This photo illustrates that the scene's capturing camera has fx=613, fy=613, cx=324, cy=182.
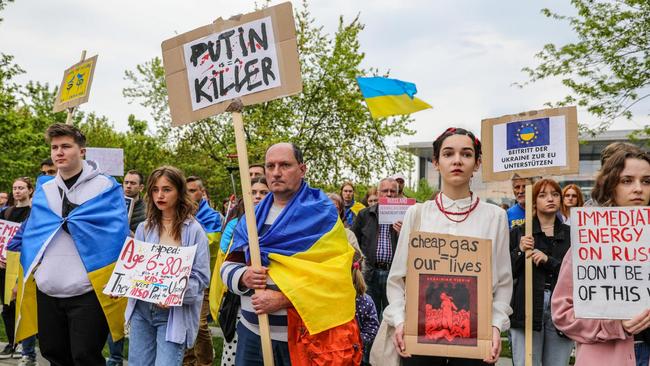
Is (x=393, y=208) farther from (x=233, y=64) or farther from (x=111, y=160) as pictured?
(x=233, y=64)

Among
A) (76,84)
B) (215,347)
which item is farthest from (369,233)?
(76,84)

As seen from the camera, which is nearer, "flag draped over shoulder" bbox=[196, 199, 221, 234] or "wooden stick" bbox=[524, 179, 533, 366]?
"wooden stick" bbox=[524, 179, 533, 366]

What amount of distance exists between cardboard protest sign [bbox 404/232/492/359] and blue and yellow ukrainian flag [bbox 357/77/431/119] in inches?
291

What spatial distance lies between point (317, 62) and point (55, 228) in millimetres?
16172

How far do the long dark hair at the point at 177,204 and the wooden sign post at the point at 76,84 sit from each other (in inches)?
90.8

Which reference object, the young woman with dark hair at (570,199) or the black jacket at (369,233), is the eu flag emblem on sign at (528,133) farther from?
the black jacket at (369,233)

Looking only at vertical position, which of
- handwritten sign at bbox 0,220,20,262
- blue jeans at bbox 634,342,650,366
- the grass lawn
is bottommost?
the grass lawn

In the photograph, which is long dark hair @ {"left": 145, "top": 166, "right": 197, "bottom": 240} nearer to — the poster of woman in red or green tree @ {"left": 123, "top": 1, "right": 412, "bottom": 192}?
the poster of woman in red

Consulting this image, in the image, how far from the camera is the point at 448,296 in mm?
3049

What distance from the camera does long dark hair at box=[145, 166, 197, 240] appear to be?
4.84 meters

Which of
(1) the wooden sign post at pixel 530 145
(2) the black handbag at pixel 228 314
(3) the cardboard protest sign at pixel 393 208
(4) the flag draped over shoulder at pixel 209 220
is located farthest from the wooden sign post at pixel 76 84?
(1) the wooden sign post at pixel 530 145

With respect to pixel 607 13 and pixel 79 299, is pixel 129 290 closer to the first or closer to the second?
pixel 79 299

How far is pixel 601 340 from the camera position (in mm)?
2857

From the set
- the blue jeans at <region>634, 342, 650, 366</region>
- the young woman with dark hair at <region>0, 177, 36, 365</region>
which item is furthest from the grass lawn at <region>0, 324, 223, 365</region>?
the blue jeans at <region>634, 342, 650, 366</region>
